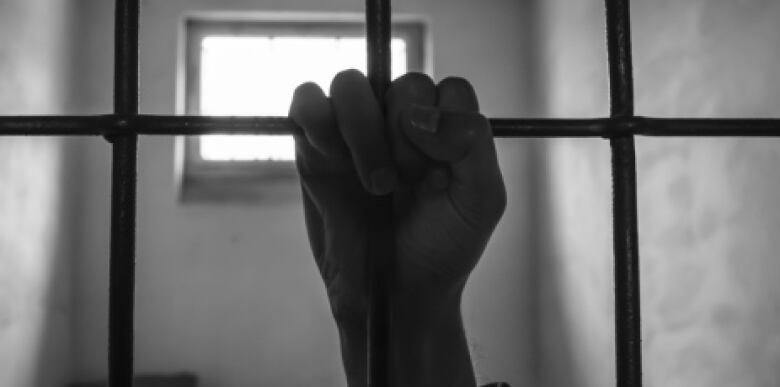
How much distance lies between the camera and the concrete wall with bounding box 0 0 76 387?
6.19 feet

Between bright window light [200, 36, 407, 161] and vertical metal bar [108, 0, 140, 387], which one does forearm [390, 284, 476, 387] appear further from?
bright window light [200, 36, 407, 161]

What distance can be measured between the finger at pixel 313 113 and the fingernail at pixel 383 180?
0.15ft

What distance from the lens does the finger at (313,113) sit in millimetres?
393

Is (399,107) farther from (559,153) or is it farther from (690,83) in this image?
(559,153)

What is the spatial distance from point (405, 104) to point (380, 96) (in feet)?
0.08

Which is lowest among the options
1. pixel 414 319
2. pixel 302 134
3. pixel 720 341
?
pixel 720 341

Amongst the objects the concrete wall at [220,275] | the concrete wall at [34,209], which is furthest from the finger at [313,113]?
the concrete wall at [220,275]

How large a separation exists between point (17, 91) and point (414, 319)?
1902 mm

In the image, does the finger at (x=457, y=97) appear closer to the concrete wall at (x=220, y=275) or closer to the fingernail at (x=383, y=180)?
the fingernail at (x=383, y=180)

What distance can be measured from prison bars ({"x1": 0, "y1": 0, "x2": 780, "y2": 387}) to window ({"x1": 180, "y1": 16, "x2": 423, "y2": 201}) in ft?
6.97

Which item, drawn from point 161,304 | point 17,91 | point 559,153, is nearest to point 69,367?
point 161,304

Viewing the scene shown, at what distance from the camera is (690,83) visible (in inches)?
56.9

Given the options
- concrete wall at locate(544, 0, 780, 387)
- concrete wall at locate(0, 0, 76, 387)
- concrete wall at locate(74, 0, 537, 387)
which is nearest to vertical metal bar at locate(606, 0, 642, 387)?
concrete wall at locate(544, 0, 780, 387)

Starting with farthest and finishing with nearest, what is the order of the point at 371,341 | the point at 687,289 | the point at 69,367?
the point at 69,367, the point at 687,289, the point at 371,341
